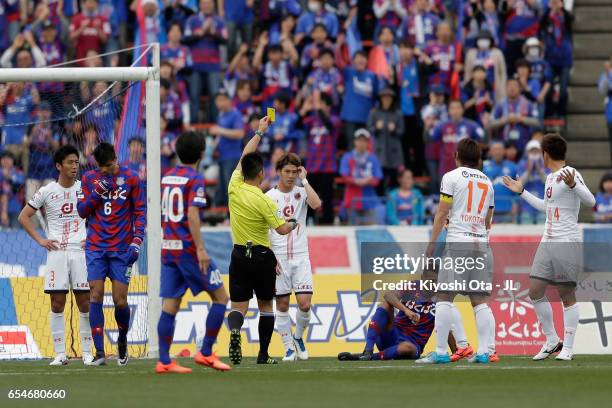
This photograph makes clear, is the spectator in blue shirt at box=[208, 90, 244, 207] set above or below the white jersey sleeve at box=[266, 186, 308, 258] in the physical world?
above

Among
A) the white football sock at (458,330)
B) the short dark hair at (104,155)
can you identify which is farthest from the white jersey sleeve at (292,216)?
the white football sock at (458,330)

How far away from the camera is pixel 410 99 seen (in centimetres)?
2380

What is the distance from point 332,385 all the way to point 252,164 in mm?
2819

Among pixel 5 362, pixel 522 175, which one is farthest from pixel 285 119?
pixel 5 362

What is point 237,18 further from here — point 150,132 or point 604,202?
point 150,132

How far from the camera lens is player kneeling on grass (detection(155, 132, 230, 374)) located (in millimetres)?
13117

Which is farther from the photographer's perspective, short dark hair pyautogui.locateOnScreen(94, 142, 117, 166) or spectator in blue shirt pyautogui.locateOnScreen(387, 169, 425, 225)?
spectator in blue shirt pyautogui.locateOnScreen(387, 169, 425, 225)

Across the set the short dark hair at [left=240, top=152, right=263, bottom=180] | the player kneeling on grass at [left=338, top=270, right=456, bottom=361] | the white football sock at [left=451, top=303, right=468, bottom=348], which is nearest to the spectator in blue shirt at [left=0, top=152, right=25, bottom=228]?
the player kneeling on grass at [left=338, top=270, right=456, bottom=361]

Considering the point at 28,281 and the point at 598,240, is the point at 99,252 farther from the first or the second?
the point at 598,240

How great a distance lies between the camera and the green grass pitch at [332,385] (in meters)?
10.6

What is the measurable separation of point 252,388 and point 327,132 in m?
11.5

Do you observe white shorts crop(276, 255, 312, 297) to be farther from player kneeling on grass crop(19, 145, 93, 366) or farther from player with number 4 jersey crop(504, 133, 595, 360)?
player with number 4 jersey crop(504, 133, 595, 360)

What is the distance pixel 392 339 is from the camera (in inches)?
615

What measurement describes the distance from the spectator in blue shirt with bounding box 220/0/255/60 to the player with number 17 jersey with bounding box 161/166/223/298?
12.6 metres
